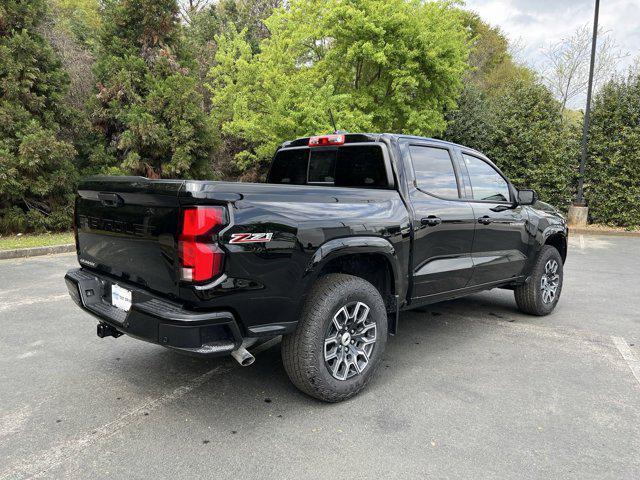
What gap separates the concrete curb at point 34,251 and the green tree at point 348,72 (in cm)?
633

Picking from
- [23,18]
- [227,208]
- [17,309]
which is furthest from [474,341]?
[23,18]

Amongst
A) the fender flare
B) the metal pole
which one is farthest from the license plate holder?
the metal pole

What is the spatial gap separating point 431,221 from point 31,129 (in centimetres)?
1010

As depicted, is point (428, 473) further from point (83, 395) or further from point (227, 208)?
point (83, 395)

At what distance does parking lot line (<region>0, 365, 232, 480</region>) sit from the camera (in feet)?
7.79

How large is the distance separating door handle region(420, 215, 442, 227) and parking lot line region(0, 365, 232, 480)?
2173 mm

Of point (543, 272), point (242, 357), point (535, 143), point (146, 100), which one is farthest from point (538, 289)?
point (535, 143)

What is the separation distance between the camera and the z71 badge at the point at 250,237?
8.37 ft

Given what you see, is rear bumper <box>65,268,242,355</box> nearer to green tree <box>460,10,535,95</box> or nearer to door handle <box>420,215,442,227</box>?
door handle <box>420,215,442,227</box>

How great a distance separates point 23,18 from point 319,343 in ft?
39.3

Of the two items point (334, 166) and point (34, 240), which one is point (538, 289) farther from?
point (34, 240)

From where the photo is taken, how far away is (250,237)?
2.61 meters

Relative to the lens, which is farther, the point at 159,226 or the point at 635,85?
the point at 635,85

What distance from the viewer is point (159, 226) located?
104 inches
